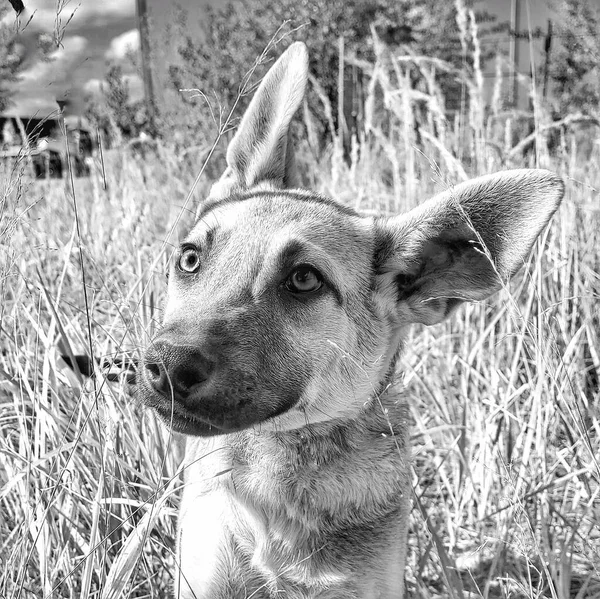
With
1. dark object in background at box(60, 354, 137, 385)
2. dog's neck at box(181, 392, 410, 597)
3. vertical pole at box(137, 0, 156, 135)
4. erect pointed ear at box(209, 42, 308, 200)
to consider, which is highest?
vertical pole at box(137, 0, 156, 135)

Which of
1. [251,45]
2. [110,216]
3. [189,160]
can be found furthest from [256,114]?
[251,45]

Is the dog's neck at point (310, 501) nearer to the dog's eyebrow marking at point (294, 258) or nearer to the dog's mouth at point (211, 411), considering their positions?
the dog's mouth at point (211, 411)

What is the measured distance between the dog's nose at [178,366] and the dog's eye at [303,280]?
480mm

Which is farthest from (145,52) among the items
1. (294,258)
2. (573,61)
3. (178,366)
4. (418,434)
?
(573,61)

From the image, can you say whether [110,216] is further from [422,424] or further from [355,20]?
[355,20]

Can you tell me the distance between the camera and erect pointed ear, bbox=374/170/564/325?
200cm

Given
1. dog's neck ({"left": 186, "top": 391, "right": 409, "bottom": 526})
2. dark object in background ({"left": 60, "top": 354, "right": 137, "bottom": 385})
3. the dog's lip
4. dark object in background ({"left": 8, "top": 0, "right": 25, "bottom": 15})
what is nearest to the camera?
dark object in background ({"left": 8, "top": 0, "right": 25, "bottom": 15})

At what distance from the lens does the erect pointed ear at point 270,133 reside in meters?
2.51

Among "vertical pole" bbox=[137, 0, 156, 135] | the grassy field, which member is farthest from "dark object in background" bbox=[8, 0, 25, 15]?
"vertical pole" bbox=[137, 0, 156, 135]

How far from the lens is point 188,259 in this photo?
236 centimetres

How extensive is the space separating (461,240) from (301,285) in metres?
0.58

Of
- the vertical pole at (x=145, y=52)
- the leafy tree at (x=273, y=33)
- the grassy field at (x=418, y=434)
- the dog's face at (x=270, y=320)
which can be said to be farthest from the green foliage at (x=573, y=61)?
the dog's face at (x=270, y=320)

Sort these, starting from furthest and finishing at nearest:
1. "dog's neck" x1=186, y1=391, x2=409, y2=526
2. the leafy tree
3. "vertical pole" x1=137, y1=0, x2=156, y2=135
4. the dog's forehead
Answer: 1. the leafy tree
2. "vertical pole" x1=137, y1=0, x2=156, y2=135
3. the dog's forehead
4. "dog's neck" x1=186, y1=391, x2=409, y2=526

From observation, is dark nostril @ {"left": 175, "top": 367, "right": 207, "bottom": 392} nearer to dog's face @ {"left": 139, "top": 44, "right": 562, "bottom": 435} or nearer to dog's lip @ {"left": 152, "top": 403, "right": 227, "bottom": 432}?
dog's face @ {"left": 139, "top": 44, "right": 562, "bottom": 435}
